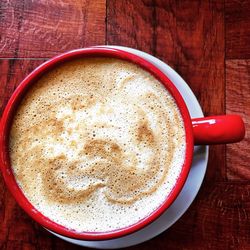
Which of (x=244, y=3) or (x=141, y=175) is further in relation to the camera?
(x=244, y=3)

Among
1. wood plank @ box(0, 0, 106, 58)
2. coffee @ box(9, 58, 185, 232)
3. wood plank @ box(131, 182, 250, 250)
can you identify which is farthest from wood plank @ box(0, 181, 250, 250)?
wood plank @ box(0, 0, 106, 58)

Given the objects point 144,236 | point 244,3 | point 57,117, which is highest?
point 244,3

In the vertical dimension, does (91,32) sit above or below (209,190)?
above

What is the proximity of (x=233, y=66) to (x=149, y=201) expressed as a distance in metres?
0.36

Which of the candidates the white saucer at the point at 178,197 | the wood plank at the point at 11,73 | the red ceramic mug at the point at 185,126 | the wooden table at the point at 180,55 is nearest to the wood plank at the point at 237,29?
the wooden table at the point at 180,55

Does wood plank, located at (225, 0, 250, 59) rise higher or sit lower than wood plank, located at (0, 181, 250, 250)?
higher

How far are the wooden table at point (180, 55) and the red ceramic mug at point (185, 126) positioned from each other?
0.18m

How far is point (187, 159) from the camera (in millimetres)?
888

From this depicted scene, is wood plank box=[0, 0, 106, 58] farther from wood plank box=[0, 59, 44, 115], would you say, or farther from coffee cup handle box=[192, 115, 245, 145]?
coffee cup handle box=[192, 115, 245, 145]

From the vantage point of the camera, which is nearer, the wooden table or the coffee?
the coffee

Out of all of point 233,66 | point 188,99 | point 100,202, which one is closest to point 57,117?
point 100,202

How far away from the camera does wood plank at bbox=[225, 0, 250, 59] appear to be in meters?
1.09

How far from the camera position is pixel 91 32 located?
1.09 meters

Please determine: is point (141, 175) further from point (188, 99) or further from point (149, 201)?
point (188, 99)
